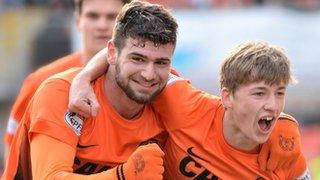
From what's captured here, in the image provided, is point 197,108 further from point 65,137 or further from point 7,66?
Answer: point 7,66

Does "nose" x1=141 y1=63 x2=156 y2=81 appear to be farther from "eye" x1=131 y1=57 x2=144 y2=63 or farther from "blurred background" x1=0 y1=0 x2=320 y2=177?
"blurred background" x1=0 y1=0 x2=320 y2=177

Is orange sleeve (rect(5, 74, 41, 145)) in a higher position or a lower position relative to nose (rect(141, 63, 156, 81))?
lower

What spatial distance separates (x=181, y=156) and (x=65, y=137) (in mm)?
696

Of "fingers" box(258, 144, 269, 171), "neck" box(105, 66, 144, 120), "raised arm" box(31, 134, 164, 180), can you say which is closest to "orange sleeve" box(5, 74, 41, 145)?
"neck" box(105, 66, 144, 120)

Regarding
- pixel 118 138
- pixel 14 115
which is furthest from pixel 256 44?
pixel 14 115

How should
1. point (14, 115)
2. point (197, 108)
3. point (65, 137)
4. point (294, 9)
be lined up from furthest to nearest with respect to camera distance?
1. point (294, 9)
2. point (14, 115)
3. point (197, 108)
4. point (65, 137)

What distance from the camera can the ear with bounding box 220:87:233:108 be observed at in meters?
5.20

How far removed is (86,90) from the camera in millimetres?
5152

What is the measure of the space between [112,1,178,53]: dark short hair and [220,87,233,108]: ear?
39cm

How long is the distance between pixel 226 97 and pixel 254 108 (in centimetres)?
21

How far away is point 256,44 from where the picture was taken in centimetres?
524

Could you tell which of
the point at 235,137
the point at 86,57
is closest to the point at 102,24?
the point at 86,57

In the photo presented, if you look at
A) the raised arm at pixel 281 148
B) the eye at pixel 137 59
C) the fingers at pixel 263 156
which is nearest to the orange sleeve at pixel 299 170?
the raised arm at pixel 281 148

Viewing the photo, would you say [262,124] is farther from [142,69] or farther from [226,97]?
[142,69]
